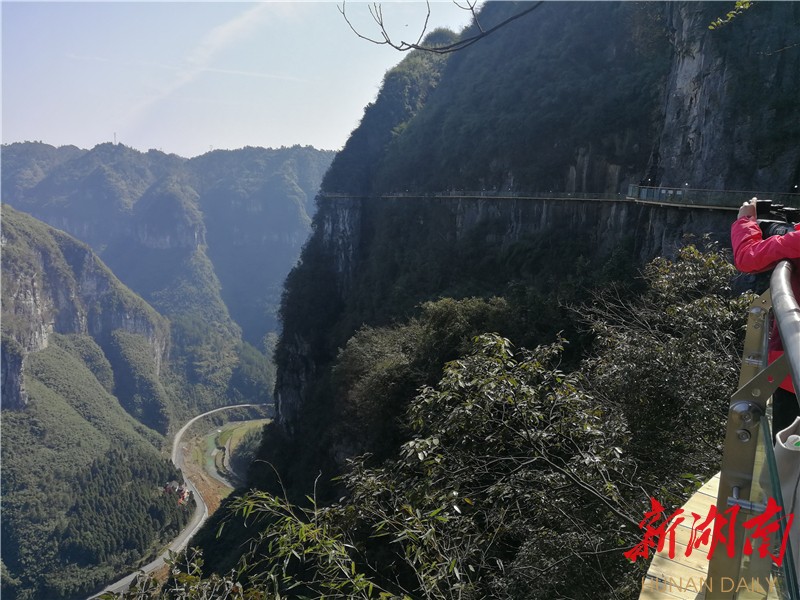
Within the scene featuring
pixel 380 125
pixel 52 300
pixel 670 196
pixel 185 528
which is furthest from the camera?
pixel 52 300

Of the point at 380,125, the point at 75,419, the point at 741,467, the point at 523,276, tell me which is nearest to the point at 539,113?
the point at 523,276

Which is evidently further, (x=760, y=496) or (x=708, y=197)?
(x=708, y=197)

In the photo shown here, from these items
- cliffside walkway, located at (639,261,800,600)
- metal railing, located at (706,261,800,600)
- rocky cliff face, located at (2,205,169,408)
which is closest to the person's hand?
cliffside walkway, located at (639,261,800,600)

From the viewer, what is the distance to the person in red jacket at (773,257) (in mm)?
1641

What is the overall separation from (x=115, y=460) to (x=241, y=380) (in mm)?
48445

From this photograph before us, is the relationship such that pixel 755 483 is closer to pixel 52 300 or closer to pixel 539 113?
pixel 539 113

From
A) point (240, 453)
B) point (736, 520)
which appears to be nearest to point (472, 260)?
point (736, 520)

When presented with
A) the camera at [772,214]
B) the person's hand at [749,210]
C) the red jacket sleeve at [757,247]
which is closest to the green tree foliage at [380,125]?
the camera at [772,214]

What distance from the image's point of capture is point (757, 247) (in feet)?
7.78

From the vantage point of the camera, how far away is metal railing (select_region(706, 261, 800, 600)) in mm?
1337

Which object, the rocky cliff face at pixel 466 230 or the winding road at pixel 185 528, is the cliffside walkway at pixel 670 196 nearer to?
the rocky cliff face at pixel 466 230

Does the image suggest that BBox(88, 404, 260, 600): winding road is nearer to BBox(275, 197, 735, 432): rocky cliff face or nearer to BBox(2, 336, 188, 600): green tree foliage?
BBox(2, 336, 188, 600): green tree foliage

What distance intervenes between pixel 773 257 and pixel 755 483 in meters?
1.18

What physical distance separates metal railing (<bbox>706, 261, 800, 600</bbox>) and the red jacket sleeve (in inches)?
28.8
